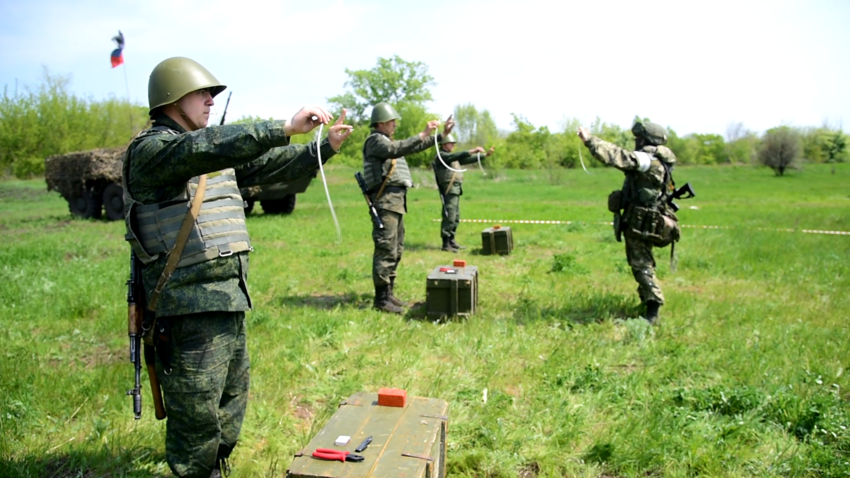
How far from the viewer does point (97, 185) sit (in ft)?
60.9

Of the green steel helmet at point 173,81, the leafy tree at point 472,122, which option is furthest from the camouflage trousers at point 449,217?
the leafy tree at point 472,122

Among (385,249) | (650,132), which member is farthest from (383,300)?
(650,132)

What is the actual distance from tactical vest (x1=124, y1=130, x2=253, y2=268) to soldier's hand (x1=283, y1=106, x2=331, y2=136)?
0.62 metres

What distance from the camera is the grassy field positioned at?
3764 millimetres

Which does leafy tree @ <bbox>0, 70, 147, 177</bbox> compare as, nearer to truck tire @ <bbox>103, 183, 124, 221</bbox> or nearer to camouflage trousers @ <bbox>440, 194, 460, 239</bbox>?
truck tire @ <bbox>103, 183, 124, 221</bbox>

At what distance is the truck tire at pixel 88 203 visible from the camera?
60.9ft

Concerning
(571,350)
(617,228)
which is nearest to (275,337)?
(571,350)

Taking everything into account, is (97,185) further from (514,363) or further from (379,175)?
(514,363)

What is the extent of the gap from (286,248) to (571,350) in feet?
24.0

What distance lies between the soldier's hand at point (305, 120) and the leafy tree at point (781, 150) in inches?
1808

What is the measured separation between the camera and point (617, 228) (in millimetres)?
6629

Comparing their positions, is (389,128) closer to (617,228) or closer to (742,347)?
(617,228)

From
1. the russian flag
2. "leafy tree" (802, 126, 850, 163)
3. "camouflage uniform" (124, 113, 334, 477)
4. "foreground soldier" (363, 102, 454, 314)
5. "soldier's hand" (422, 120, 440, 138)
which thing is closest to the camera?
"camouflage uniform" (124, 113, 334, 477)

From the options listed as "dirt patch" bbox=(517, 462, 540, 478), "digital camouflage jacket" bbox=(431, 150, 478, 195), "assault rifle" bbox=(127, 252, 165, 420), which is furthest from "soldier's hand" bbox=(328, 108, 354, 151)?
"digital camouflage jacket" bbox=(431, 150, 478, 195)
